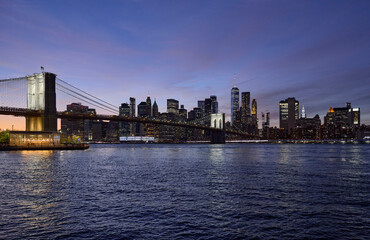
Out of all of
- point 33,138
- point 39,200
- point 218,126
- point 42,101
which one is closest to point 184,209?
point 39,200

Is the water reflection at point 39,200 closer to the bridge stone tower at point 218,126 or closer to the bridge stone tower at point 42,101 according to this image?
the bridge stone tower at point 42,101

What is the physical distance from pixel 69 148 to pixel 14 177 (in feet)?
230

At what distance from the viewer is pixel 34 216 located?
55.4 ft

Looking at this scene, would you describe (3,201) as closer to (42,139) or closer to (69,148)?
(42,139)

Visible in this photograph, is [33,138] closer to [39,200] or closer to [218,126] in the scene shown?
[39,200]

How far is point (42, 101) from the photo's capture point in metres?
89.8

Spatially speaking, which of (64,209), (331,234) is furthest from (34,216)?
(331,234)

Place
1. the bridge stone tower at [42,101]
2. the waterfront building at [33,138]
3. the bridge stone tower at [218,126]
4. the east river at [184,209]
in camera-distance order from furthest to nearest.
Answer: the bridge stone tower at [218,126], the waterfront building at [33,138], the bridge stone tower at [42,101], the east river at [184,209]

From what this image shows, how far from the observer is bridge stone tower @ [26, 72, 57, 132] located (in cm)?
8869

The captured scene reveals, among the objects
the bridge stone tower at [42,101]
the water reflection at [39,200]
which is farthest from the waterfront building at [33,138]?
the water reflection at [39,200]

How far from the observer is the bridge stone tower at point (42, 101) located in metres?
88.7

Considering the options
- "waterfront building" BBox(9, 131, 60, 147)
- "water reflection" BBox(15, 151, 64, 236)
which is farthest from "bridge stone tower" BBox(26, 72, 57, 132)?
"water reflection" BBox(15, 151, 64, 236)

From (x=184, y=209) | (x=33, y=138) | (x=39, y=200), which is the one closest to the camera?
(x=184, y=209)

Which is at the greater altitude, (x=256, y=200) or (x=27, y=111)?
(x=27, y=111)
